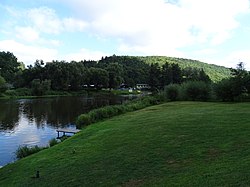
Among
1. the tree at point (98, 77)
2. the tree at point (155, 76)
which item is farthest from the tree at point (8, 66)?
the tree at point (155, 76)

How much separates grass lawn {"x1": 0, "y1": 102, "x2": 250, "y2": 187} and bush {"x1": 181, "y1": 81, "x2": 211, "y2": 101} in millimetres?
30497

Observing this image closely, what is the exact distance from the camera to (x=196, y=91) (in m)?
47.6

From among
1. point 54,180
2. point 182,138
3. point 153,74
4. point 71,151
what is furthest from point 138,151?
point 153,74

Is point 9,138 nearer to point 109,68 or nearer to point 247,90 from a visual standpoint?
point 247,90

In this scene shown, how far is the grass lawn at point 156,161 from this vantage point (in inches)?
332

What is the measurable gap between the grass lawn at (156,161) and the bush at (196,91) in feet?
100

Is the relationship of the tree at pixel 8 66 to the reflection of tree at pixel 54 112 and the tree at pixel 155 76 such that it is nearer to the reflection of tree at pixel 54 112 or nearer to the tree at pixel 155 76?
the tree at pixel 155 76

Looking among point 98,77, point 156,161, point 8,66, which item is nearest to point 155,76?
point 98,77

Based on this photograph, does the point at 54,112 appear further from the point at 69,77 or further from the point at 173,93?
the point at 69,77

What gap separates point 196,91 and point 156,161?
126 ft

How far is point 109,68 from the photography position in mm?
131750

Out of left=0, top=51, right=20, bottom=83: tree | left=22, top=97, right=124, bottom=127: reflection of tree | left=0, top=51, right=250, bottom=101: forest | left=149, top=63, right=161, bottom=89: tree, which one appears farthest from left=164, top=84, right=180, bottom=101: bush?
left=0, top=51, right=20, bottom=83: tree

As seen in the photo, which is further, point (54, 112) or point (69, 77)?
point (69, 77)

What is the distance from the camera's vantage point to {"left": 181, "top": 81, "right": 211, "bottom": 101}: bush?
46.7 metres
